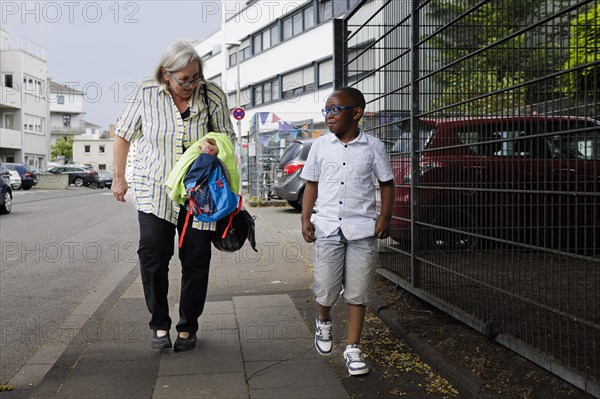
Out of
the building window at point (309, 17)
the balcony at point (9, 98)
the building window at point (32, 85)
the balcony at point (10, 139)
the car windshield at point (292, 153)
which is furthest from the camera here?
the building window at point (32, 85)

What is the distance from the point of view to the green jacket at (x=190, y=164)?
400cm

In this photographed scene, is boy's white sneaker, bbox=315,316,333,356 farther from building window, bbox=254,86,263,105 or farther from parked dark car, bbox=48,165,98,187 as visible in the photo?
parked dark car, bbox=48,165,98,187

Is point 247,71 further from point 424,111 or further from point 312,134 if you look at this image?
point 424,111

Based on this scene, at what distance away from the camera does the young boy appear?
3.90 meters

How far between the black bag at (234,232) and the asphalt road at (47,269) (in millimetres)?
1581

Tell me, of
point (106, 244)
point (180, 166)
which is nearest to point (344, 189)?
point (180, 166)

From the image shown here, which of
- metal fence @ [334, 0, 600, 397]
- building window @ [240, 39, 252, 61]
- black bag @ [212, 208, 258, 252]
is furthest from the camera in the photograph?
building window @ [240, 39, 252, 61]

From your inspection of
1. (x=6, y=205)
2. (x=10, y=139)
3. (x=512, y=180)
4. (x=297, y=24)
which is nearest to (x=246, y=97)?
(x=297, y=24)

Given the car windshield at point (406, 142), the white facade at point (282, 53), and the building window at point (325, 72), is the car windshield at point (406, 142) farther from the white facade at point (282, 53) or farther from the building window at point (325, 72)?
the building window at point (325, 72)

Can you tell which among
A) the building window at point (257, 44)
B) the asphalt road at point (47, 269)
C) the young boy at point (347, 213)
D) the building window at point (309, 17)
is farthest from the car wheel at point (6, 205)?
the building window at point (257, 44)

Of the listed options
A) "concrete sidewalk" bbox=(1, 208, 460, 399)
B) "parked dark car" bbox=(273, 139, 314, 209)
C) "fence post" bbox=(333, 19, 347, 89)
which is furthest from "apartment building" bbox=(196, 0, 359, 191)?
"concrete sidewalk" bbox=(1, 208, 460, 399)

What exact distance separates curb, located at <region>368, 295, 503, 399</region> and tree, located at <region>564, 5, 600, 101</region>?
1.52 metres

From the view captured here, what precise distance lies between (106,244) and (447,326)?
7925mm

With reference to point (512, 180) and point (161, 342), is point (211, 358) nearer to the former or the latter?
point (161, 342)
